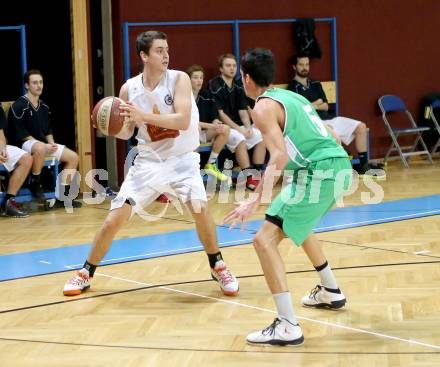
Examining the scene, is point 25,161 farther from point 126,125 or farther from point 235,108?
point 126,125

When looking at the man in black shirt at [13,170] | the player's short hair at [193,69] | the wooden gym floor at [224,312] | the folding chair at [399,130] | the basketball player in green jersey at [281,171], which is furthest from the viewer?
the folding chair at [399,130]

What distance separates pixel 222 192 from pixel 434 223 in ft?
A: 10.2

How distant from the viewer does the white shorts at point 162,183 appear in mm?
6035

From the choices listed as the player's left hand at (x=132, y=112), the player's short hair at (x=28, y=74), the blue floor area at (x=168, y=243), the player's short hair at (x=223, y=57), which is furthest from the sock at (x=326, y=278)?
the player's short hair at (x=223, y=57)

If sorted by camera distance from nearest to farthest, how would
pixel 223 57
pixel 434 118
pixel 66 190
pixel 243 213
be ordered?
1. pixel 243 213
2. pixel 66 190
3. pixel 223 57
4. pixel 434 118

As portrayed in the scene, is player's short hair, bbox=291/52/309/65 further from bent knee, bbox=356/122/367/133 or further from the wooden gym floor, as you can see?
the wooden gym floor

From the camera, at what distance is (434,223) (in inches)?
330

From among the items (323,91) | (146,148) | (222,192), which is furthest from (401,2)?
(146,148)

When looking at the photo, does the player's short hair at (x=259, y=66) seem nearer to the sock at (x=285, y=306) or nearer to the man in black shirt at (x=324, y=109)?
the sock at (x=285, y=306)

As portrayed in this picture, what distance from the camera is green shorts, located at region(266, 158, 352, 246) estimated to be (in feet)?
16.3

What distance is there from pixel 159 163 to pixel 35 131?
4.15 metres

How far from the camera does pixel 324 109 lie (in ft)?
39.5

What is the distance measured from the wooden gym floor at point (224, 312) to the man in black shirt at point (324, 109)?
4003mm

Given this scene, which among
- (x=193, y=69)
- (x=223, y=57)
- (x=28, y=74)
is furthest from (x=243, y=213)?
(x=223, y=57)
